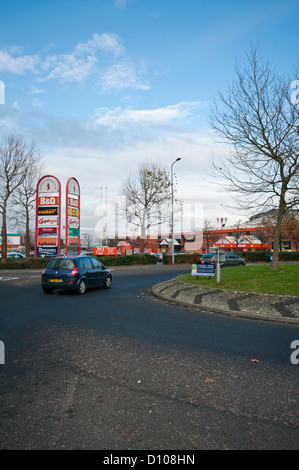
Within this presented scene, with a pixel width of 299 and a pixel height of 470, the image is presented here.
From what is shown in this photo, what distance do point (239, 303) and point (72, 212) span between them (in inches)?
804

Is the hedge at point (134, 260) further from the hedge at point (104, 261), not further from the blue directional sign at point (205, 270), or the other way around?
the blue directional sign at point (205, 270)

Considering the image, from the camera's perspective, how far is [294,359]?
5.04 metres

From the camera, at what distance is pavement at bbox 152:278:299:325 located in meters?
8.54

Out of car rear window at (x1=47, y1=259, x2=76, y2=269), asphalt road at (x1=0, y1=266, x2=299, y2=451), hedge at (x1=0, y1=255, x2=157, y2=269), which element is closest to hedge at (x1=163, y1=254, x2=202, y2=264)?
hedge at (x1=0, y1=255, x2=157, y2=269)

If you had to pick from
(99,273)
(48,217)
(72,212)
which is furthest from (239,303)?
(48,217)

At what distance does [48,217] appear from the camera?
91.9 ft

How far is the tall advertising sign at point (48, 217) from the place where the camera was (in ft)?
91.4

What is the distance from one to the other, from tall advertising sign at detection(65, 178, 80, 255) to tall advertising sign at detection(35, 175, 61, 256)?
1.18 metres

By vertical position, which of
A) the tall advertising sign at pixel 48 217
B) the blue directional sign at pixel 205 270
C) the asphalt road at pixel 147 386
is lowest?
the asphalt road at pixel 147 386

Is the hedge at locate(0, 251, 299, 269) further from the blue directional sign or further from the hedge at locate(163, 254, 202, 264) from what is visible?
the blue directional sign

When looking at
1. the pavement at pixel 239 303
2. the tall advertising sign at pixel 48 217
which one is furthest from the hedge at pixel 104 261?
the pavement at pixel 239 303

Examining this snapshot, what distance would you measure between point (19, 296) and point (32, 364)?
8176mm

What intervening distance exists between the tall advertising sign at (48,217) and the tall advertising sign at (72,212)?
118 cm

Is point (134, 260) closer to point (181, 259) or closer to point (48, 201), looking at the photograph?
point (181, 259)
